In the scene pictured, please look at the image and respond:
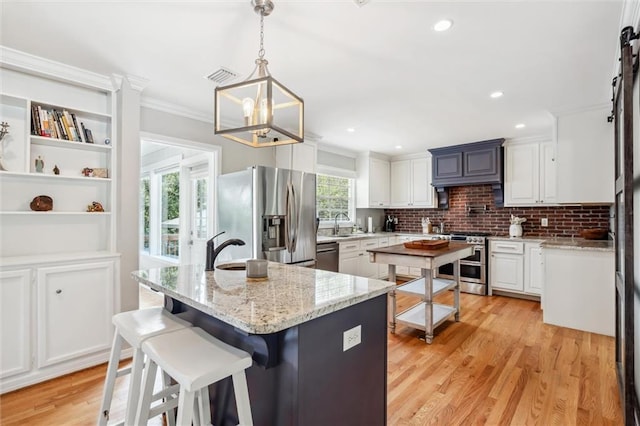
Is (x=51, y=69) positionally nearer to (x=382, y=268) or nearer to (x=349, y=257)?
(x=349, y=257)

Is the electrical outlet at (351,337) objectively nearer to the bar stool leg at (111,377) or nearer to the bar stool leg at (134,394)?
the bar stool leg at (134,394)

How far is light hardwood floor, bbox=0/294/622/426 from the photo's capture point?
1979 mm

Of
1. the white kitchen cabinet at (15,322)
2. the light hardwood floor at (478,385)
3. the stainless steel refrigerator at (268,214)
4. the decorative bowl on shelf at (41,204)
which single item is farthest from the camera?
the stainless steel refrigerator at (268,214)

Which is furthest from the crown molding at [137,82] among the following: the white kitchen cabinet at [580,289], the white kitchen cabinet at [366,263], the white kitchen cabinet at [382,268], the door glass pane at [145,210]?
the white kitchen cabinet at [580,289]

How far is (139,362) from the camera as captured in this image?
146 centimetres

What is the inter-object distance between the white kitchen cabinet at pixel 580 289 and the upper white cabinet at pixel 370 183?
9.62 ft

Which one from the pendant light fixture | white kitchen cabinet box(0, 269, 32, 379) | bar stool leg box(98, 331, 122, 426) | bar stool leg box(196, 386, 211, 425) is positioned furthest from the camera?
white kitchen cabinet box(0, 269, 32, 379)

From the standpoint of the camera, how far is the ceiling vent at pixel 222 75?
2592 mm

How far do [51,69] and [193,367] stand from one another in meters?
2.74

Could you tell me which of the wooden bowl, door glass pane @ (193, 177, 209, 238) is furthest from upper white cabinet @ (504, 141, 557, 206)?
door glass pane @ (193, 177, 209, 238)

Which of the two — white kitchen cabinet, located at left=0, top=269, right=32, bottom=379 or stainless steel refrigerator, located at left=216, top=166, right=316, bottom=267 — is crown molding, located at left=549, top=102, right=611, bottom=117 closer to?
stainless steel refrigerator, located at left=216, top=166, right=316, bottom=267

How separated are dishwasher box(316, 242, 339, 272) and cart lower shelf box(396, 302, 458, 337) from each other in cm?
132

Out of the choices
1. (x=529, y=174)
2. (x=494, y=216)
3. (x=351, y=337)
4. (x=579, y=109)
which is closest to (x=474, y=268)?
(x=494, y=216)

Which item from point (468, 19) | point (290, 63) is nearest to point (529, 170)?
point (468, 19)
